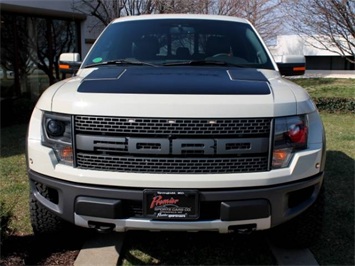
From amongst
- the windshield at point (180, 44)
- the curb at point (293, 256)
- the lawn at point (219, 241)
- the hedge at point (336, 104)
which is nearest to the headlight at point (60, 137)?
the lawn at point (219, 241)

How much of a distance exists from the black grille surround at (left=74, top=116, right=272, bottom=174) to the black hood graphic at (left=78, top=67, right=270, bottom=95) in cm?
22

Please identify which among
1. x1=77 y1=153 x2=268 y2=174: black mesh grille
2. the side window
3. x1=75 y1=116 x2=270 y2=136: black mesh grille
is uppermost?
the side window

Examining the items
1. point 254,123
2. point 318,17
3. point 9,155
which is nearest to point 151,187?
point 254,123

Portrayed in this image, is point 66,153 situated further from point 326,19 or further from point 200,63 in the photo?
point 326,19

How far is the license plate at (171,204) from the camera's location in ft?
8.29

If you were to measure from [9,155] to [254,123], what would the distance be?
4916 mm

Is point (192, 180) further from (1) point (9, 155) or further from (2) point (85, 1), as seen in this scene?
(2) point (85, 1)

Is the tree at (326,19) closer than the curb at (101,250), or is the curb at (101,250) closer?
the curb at (101,250)

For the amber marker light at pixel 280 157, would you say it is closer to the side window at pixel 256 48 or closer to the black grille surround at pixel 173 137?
the black grille surround at pixel 173 137

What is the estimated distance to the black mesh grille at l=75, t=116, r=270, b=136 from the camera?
8.21ft

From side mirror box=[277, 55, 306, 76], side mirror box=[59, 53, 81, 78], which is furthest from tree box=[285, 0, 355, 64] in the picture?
side mirror box=[59, 53, 81, 78]

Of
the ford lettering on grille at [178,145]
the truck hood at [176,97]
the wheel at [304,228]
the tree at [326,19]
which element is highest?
the tree at [326,19]

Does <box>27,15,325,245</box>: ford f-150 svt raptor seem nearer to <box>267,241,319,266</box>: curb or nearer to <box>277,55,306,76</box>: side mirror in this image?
<box>267,241,319,266</box>: curb

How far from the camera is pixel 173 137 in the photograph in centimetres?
252
